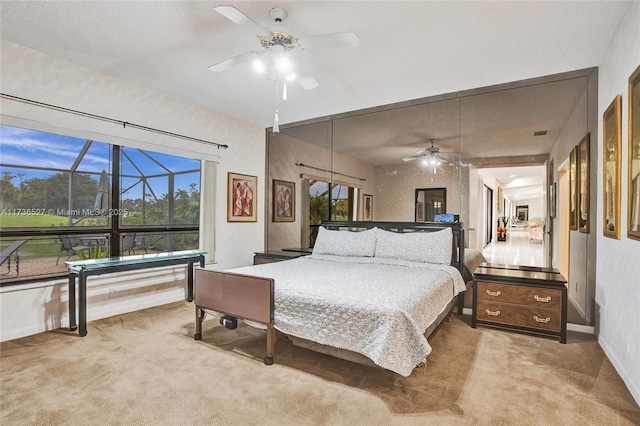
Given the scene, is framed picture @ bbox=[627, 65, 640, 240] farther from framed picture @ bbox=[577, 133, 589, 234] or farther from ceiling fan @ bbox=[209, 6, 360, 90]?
ceiling fan @ bbox=[209, 6, 360, 90]

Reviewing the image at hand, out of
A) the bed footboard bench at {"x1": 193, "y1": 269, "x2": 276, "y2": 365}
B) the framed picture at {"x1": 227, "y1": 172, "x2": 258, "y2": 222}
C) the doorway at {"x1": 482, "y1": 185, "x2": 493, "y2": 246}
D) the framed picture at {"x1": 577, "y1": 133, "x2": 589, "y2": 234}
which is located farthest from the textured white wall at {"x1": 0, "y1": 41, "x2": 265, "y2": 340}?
the framed picture at {"x1": 577, "y1": 133, "x2": 589, "y2": 234}

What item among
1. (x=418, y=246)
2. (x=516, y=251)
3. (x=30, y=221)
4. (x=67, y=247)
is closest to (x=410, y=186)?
(x=418, y=246)

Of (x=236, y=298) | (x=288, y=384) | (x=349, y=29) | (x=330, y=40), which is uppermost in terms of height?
(x=349, y=29)

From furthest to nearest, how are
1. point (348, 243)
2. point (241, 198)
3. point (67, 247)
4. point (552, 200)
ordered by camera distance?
point (241, 198)
point (348, 243)
point (552, 200)
point (67, 247)

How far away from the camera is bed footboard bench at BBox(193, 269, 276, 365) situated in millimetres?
A: 2477

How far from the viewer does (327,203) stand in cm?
489

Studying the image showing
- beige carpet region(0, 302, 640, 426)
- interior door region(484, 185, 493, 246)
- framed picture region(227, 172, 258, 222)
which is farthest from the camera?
framed picture region(227, 172, 258, 222)

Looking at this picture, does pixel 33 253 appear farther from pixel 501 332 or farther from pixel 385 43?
pixel 501 332

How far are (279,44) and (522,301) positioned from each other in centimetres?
308

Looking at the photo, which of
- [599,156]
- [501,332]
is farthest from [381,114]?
[501,332]

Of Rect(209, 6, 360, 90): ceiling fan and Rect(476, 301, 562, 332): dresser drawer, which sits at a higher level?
Rect(209, 6, 360, 90): ceiling fan

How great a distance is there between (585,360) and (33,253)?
16.2 feet

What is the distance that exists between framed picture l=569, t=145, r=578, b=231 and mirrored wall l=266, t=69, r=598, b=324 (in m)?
0.10

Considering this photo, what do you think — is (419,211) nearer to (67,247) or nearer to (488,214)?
(488,214)
